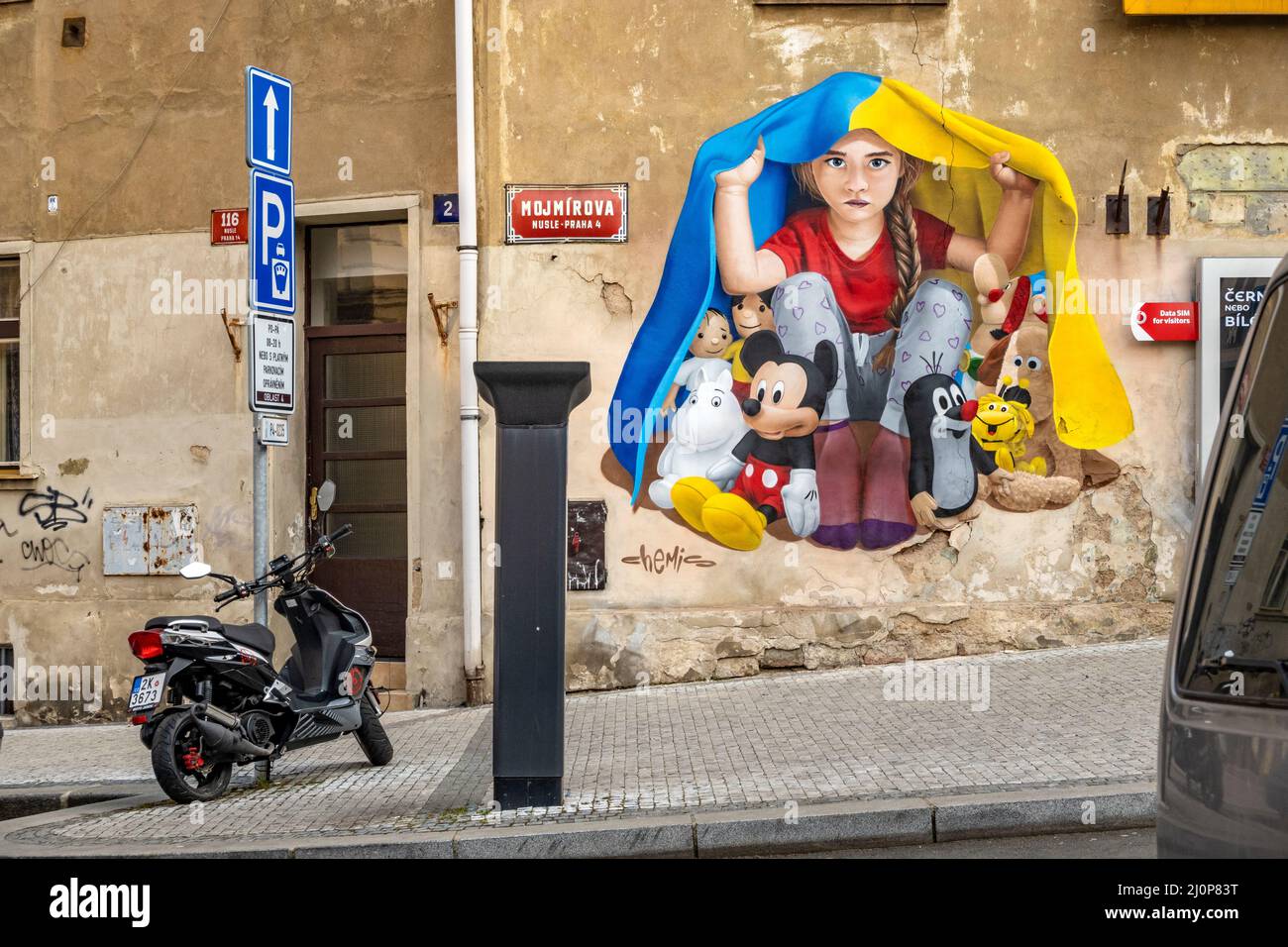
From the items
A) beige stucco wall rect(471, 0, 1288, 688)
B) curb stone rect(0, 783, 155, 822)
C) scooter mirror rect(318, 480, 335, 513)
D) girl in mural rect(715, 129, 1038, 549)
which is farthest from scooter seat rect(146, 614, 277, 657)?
girl in mural rect(715, 129, 1038, 549)

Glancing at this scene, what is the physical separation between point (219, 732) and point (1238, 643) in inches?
224

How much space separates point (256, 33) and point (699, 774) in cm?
733

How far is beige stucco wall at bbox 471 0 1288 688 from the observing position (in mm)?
10320

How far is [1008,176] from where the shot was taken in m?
10.5

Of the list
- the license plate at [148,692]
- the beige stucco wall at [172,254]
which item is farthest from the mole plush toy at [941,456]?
the license plate at [148,692]

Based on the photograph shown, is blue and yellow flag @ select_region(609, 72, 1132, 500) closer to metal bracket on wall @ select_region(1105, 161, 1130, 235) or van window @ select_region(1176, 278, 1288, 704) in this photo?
metal bracket on wall @ select_region(1105, 161, 1130, 235)

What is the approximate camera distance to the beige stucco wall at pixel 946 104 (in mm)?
10320

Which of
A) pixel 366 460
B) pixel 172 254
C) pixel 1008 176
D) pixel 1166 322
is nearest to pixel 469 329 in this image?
pixel 366 460

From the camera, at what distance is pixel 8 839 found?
6672mm

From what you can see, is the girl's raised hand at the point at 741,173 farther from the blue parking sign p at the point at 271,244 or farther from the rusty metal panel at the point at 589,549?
the blue parking sign p at the point at 271,244

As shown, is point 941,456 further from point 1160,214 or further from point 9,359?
point 9,359
